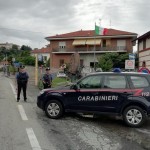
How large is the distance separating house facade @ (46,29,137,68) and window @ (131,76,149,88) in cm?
4156

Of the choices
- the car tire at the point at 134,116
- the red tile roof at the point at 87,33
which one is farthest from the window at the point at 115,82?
the red tile roof at the point at 87,33

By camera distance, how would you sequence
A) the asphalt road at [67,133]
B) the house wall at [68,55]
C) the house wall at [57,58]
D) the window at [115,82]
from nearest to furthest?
the asphalt road at [67,133] → the window at [115,82] → the house wall at [68,55] → the house wall at [57,58]

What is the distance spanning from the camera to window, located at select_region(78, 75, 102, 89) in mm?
9594

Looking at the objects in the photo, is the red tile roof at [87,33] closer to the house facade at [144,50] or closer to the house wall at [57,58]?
the house wall at [57,58]

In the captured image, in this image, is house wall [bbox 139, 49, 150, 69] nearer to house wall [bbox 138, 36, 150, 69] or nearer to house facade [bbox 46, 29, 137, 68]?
house wall [bbox 138, 36, 150, 69]

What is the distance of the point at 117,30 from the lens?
187 ft

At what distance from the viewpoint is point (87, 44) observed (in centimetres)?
5519

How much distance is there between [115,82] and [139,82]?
0.74m

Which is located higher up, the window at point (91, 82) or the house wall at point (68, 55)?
the house wall at point (68, 55)

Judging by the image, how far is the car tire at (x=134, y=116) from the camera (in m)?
9.07

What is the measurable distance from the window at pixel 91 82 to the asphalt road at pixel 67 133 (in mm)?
1125

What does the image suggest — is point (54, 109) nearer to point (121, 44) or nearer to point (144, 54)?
point (144, 54)

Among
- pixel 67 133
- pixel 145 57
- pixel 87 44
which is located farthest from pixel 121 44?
pixel 67 133

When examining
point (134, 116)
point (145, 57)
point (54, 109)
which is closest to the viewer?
point (134, 116)
